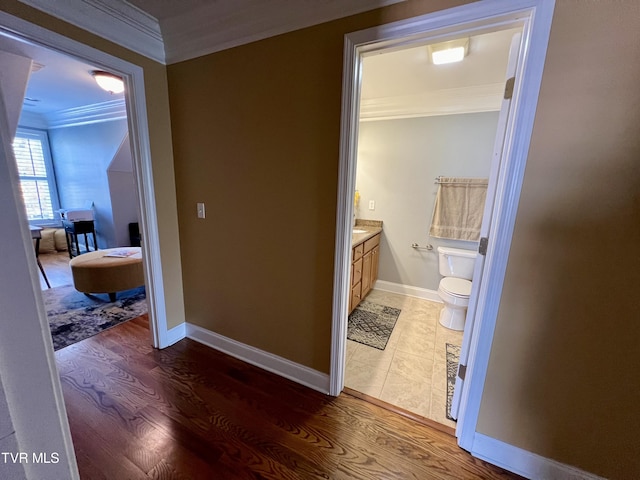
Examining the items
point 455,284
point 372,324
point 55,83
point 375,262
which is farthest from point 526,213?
point 55,83

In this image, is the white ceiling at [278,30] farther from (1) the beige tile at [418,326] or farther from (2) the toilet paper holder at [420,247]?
(1) the beige tile at [418,326]

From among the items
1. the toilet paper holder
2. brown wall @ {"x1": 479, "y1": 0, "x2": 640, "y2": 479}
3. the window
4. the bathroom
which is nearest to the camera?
brown wall @ {"x1": 479, "y1": 0, "x2": 640, "y2": 479}

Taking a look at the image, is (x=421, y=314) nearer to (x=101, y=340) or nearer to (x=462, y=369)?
(x=462, y=369)

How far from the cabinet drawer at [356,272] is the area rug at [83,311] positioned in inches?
92.1

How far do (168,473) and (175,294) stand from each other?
1304 millimetres

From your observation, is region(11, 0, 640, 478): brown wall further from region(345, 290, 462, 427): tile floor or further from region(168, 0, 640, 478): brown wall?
region(345, 290, 462, 427): tile floor

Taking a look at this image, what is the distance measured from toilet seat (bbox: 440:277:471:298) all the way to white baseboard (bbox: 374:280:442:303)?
20.0 inches

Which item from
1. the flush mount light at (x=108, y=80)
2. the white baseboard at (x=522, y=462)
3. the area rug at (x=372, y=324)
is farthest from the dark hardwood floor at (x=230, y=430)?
the flush mount light at (x=108, y=80)

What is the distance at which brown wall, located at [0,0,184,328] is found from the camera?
173 centimetres

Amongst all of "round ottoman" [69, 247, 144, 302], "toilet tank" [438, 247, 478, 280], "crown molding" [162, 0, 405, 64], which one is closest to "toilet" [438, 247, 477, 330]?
A: "toilet tank" [438, 247, 478, 280]

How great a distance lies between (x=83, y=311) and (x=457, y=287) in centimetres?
401

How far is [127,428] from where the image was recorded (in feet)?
4.85

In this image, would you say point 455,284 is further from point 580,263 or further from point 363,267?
point 580,263

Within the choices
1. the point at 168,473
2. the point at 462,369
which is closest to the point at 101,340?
the point at 168,473
